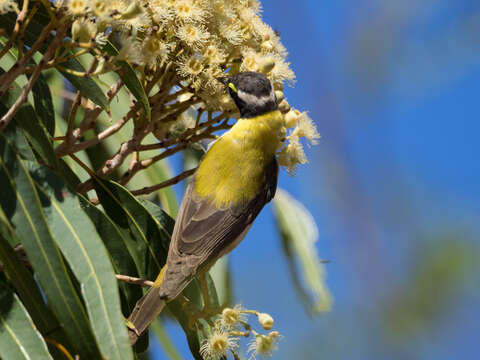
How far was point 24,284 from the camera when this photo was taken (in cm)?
167

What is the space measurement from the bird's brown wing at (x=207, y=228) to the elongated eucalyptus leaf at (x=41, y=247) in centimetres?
50

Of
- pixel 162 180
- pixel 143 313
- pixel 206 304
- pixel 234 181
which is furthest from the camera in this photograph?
pixel 162 180

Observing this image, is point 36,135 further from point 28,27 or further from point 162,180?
point 162,180

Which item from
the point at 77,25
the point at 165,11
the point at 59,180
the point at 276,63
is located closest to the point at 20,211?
the point at 59,180

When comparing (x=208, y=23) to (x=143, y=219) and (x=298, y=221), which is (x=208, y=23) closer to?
(x=143, y=219)

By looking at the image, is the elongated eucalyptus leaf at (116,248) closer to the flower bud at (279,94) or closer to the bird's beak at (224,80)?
the bird's beak at (224,80)

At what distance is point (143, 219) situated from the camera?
2146 millimetres

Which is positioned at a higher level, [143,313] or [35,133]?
[35,133]

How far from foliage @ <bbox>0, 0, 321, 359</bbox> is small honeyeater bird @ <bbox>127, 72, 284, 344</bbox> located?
8cm

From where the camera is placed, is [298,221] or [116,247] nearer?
[116,247]

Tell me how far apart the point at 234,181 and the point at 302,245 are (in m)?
0.97

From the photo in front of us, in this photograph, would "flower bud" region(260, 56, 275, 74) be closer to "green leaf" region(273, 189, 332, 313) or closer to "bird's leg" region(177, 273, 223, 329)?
"bird's leg" region(177, 273, 223, 329)

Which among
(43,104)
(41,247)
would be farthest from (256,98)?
(41,247)

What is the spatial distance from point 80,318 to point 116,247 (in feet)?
1.61
